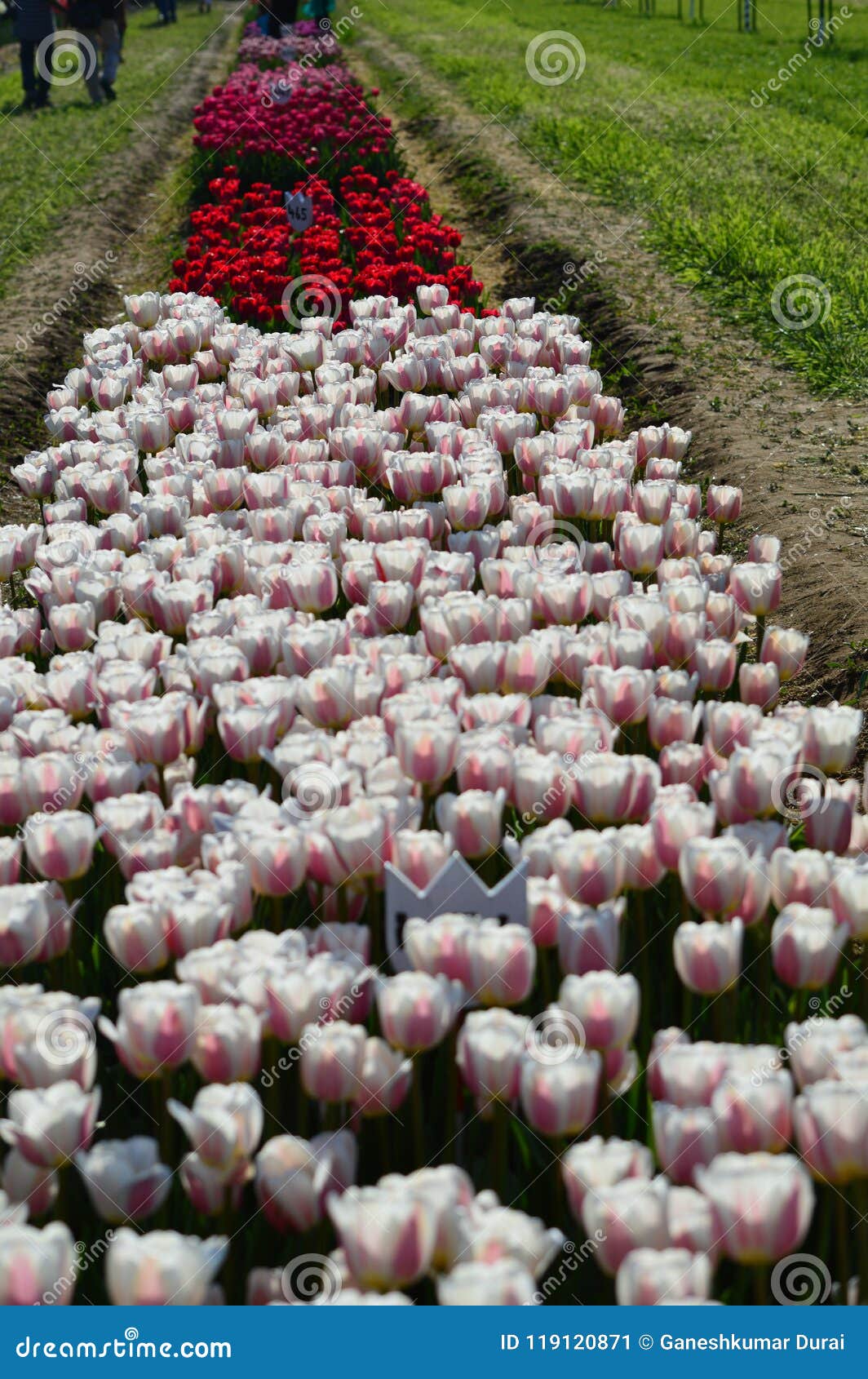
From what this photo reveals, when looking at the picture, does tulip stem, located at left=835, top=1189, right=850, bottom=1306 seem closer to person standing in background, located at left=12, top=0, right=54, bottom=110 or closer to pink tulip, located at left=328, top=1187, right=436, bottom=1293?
pink tulip, located at left=328, top=1187, right=436, bottom=1293

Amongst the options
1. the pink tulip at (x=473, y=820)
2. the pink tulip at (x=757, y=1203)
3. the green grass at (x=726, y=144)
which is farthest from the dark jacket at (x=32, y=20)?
the pink tulip at (x=757, y=1203)

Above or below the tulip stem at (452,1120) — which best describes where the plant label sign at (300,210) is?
above

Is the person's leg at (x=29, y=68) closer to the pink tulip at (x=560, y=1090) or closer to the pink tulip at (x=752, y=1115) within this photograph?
the pink tulip at (x=560, y=1090)

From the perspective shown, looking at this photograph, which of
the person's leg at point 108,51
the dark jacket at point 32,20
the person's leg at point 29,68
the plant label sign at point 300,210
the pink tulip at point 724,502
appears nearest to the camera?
the pink tulip at point 724,502

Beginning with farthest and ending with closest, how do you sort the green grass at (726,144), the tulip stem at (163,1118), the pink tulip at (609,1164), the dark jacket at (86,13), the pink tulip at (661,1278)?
the dark jacket at (86,13), the green grass at (726,144), the tulip stem at (163,1118), the pink tulip at (609,1164), the pink tulip at (661,1278)

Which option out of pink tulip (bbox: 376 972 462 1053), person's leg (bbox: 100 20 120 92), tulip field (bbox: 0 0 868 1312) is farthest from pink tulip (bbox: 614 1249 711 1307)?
person's leg (bbox: 100 20 120 92)

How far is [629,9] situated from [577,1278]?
37.5 metres

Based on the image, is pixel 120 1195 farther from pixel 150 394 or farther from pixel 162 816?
pixel 150 394

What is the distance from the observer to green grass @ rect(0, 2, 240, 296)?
12.7 meters

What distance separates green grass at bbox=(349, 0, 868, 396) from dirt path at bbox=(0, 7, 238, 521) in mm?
3588

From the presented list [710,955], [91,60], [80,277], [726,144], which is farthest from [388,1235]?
[91,60]

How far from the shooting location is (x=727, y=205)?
10852 mm

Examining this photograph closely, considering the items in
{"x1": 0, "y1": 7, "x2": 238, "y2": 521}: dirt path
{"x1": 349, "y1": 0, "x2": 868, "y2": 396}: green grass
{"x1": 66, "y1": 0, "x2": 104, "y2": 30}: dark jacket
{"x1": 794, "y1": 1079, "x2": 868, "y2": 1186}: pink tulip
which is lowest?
{"x1": 0, "y1": 7, "x2": 238, "y2": 521}: dirt path

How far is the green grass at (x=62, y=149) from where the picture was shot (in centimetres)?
1270
